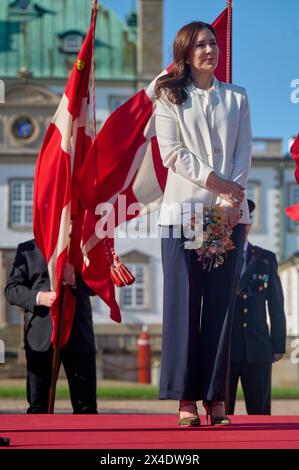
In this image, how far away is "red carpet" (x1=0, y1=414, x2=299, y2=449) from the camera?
180 inches

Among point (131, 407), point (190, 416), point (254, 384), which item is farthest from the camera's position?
point (131, 407)

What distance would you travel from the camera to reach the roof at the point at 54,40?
5081 centimetres

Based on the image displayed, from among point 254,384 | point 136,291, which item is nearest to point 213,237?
point 254,384

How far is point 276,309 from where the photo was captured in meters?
8.95

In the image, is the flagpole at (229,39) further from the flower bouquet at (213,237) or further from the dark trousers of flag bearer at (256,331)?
the flower bouquet at (213,237)

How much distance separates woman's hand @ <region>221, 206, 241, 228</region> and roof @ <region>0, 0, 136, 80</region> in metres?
44.9

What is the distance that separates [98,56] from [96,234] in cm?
4453

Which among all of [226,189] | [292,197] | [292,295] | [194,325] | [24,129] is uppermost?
[24,129]

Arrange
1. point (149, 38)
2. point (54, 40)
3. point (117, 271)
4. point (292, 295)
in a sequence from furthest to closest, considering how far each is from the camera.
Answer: point (54, 40)
point (149, 38)
point (292, 295)
point (117, 271)

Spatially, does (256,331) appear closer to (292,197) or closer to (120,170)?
(120,170)

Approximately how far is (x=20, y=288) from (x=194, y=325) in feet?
6.54

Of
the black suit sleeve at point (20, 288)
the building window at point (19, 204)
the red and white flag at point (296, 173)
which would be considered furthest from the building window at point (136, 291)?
the black suit sleeve at point (20, 288)

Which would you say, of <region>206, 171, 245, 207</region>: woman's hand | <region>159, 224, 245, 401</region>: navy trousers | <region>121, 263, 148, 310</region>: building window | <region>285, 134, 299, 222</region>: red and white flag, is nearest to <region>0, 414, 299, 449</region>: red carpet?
<region>159, 224, 245, 401</region>: navy trousers

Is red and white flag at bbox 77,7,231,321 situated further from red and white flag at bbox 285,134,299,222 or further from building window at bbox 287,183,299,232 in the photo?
building window at bbox 287,183,299,232
